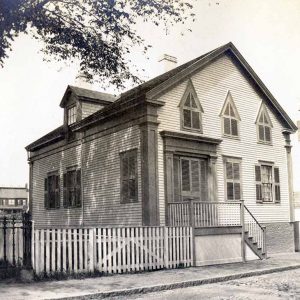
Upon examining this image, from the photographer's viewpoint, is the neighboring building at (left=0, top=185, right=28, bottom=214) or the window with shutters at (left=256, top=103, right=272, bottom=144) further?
the neighboring building at (left=0, top=185, right=28, bottom=214)

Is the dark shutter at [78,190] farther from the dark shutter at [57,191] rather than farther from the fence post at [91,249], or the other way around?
the fence post at [91,249]

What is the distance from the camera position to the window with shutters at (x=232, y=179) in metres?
17.4

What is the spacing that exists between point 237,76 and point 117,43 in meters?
5.48

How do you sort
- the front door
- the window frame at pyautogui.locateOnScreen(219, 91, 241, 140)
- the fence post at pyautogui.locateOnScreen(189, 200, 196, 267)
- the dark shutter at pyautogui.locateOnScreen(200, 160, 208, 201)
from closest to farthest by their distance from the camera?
the fence post at pyautogui.locateOnScreen(189, 200, 196, 267) < the front door < the dark shutter at pyautogui.locateOnScreen(200, 160, 208, 201) < the window frame at pyautogui.locateOnScreen(219, 91, 241, 140)

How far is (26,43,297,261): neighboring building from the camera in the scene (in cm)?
1519

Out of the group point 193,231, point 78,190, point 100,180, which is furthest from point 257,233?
point 78,190

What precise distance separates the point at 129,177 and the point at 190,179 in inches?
88.4

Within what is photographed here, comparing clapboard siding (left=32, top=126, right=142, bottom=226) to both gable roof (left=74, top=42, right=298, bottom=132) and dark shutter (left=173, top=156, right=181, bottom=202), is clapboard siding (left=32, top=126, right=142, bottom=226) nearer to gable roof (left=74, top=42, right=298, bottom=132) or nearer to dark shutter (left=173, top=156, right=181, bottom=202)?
gable roof (left=74, top=42, right=298, bottom=132)

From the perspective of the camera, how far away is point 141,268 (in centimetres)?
1210

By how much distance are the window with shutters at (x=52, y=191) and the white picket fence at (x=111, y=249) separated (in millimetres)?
9019

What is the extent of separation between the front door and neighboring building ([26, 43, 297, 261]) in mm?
38

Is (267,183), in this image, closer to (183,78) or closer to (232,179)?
(232,179)

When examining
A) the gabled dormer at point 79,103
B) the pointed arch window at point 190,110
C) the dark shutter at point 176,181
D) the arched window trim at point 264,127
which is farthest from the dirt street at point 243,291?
the gabled dormer at point 79,103

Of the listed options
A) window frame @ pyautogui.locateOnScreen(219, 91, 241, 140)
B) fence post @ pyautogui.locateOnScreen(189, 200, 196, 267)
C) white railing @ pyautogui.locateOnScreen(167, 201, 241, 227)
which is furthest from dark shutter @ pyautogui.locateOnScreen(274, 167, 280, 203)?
fence post @ pyautogui.locateOnScreen(189, 200, 196, 267)
